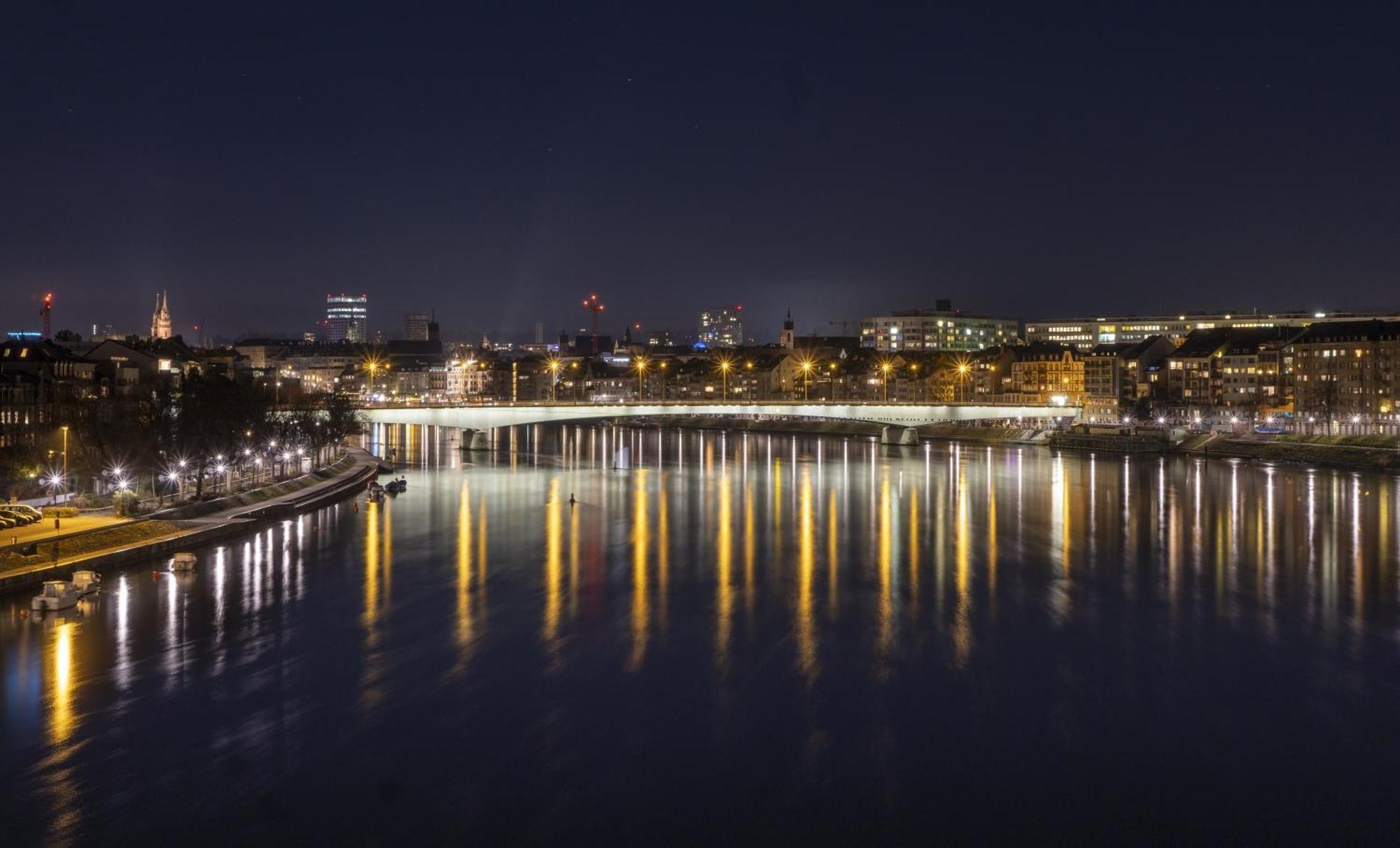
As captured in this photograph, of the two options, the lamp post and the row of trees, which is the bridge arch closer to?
the row of trees

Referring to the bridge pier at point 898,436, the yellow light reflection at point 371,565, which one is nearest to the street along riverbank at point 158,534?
the yellow light reflection at point 371,565

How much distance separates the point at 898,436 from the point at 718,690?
50620 millimetres

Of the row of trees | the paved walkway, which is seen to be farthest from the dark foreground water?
the row of trees

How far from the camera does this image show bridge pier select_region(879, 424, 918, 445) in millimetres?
63719

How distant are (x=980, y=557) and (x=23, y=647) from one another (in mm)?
18237

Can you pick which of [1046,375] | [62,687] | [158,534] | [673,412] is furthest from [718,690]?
[1046,375]

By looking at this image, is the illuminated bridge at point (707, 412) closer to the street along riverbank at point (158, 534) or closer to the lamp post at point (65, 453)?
the street along riverbank at point (158, 534)

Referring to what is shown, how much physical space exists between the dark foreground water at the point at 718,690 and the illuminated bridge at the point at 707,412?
23.2 m

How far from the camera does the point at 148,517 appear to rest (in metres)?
26.1

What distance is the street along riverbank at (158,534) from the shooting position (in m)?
20.8

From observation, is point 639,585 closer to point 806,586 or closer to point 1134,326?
point 806,586

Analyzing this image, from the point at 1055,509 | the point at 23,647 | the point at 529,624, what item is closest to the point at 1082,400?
the point at 1055,509

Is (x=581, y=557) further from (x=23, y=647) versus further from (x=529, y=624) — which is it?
(x=23, y=647)

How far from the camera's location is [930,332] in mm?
133125
